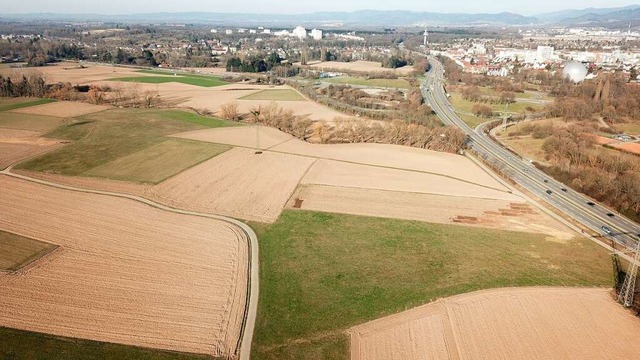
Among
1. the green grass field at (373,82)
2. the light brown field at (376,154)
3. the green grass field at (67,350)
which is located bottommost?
the green grass field at (67,350)

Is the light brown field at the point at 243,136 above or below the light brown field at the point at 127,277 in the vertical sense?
above

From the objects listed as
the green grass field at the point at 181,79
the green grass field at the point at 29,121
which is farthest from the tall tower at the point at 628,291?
the green grass field at the point at 181,79

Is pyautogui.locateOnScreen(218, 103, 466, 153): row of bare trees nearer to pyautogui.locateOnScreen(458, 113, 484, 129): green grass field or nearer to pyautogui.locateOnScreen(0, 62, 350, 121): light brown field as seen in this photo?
pyautogui.locateOnScreen(0, 62, 350, 121): light brown field

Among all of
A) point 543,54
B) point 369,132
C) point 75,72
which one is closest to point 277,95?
point 369,132

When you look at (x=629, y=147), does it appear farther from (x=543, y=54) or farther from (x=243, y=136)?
(x=543, y=54)

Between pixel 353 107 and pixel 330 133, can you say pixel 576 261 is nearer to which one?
pixel 330 133

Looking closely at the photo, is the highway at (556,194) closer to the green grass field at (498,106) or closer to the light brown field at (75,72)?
the green grass field at (498,106)

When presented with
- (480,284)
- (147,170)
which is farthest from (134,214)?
(480,284)
